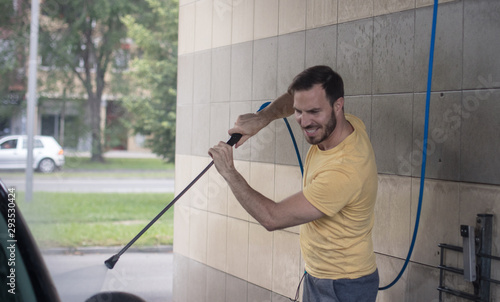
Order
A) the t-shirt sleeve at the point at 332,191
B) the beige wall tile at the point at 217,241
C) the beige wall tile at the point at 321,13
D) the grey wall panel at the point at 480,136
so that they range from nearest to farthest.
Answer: the t-shirt sleeve at the point at 332,191 → the grey wall panel at the point at 480,136 → the beige wall tile at the point at 321,13 → the beige wall tile at the point at 217,241

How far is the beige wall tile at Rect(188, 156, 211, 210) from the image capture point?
4012 mm

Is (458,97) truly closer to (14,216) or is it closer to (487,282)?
(487,282)

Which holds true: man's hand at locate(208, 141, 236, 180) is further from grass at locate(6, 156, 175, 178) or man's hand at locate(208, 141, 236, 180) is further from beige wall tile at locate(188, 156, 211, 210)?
grass at locate(6, 156, 175, 178)

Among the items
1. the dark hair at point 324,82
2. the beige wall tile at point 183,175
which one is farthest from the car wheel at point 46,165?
the dark hair at point 324,82

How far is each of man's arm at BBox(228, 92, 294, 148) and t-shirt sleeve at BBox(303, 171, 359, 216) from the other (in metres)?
0.54

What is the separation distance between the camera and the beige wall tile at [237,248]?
3.54 m

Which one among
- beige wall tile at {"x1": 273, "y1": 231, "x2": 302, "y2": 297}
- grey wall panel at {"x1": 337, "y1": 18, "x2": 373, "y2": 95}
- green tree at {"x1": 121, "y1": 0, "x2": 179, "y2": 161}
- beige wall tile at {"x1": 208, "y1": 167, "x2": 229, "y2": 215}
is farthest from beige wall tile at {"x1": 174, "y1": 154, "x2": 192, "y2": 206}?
green tree at {"x1": 121, "y1": 0, "x2": 179, "y2": 161}

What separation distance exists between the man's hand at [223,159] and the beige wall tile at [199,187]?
190 cm

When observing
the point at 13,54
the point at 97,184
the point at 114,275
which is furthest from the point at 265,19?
the point at 13,54

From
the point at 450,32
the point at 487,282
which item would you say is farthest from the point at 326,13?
the point at 487,282

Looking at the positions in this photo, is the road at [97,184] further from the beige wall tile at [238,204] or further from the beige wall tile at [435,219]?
the beige wall tile at [435,219]

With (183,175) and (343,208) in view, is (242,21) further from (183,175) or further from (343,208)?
(343,208)

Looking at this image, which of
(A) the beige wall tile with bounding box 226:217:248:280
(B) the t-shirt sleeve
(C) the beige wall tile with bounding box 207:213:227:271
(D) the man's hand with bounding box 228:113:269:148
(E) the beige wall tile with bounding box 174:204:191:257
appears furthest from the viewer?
(E) the beige wall tile with bounding box 174:204:191:257

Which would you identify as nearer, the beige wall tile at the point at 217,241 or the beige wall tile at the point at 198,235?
the beige wall tile at the point at 217,241
